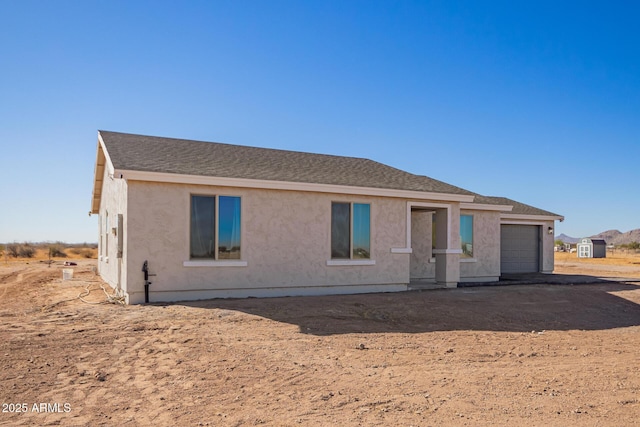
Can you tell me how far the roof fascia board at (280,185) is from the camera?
11242mm

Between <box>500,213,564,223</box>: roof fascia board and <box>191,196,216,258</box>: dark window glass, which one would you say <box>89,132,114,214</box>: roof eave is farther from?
<box>500,213,564,223</box>: roof fascia board

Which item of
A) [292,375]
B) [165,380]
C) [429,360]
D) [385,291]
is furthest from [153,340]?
[385,291]

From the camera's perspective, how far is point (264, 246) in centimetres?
1282

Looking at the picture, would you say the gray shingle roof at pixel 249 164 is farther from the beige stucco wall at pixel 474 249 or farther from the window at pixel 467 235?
the window at pixel 467 235

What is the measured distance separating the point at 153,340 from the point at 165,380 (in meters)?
2.11

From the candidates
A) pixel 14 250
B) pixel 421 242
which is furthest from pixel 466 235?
pixel 14 250

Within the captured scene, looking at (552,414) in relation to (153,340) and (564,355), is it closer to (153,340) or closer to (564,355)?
(564,355)

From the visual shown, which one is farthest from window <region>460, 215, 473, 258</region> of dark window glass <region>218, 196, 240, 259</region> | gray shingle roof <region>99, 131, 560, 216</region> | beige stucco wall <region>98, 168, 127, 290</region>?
beige stucco wall <region>98, 168, 127, 290</region>

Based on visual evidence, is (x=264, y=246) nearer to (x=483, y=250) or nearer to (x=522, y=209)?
(x=483, y=250)

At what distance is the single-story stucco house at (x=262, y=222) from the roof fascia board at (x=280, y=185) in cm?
3

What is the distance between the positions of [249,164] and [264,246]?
2.66 metres

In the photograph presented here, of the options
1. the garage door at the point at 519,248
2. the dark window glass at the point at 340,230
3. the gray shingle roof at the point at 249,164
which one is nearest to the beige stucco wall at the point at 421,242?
the gray shingle roof at the point at 249,164

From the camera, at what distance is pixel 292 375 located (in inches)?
256

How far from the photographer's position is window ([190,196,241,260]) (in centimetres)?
1205
